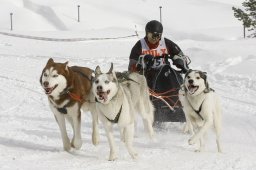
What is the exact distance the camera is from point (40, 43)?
77.8ft

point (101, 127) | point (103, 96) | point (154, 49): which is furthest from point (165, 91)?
point (103, 96)

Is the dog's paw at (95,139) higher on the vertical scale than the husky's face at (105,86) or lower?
lower

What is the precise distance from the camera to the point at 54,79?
541 cm

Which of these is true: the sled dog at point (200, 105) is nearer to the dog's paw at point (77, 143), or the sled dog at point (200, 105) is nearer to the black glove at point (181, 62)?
the black glove at point (181, 62)

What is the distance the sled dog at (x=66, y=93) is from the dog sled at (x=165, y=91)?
1343mm

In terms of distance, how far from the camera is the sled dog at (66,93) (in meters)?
5.41

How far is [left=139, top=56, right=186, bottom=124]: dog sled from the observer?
7074 millimetres

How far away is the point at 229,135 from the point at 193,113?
4.99ft

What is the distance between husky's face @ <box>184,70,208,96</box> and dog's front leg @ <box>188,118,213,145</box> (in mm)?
351

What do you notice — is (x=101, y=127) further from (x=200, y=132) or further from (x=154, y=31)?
(x=200, y=132)

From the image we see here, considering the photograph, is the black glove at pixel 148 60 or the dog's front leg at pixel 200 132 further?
the black glove at pixel 148 60

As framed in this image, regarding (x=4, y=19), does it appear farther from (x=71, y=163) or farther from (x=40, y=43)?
(x=71, y=163)

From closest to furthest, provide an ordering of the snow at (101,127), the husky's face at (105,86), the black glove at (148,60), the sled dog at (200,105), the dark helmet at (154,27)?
the husky's face at (105,86) → the snow at (101,127) → the sled dog at (200,105) → the black glove at (148,60) → the dark helmet at (154,27)

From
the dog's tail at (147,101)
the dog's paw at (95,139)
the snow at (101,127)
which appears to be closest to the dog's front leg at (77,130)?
the snow at (101,127)
